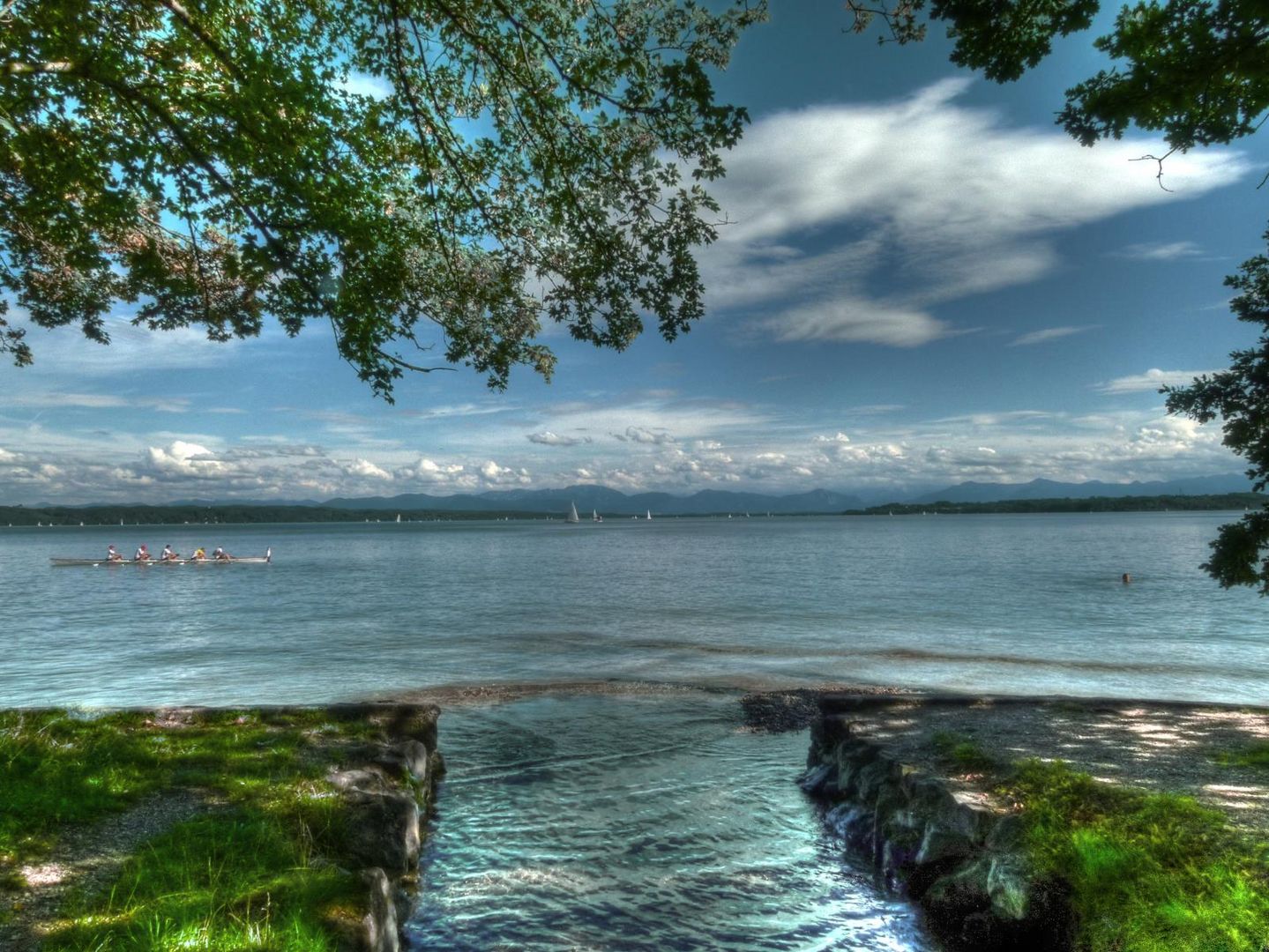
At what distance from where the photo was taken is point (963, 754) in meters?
8.42

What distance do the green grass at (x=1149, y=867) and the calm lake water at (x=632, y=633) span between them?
44.3ft

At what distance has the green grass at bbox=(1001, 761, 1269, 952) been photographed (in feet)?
15.9

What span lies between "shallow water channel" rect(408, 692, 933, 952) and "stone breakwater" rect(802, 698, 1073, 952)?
317mm

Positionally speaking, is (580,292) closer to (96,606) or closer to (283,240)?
(283,240)

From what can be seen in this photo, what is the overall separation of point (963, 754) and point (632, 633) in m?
22.2

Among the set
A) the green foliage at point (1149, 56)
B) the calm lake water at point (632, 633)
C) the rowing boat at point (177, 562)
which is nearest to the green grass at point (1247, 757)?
the green foliage at point (1149, 56)

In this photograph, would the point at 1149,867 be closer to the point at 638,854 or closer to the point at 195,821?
the point at 638,854

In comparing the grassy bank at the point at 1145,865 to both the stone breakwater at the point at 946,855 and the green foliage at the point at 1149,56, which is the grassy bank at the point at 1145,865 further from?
the green foliage at the point at 1149,56

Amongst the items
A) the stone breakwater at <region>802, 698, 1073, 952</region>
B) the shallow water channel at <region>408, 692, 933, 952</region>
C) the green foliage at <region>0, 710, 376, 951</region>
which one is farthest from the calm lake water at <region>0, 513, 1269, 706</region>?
the stone breakwater at <region>802, 698, 1073, 952</region>

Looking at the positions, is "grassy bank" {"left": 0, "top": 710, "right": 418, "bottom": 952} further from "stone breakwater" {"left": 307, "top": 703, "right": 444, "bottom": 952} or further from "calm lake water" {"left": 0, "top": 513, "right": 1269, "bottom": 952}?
"calm lake water" {"left": 0, "top": 513, "right": 1269, "bottom": 952}

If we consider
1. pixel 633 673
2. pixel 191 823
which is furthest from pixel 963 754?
pixel 633 673

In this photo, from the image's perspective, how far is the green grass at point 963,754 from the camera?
810 centimetres

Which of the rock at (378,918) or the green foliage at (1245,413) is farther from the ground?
the green foliage at (1245,413)

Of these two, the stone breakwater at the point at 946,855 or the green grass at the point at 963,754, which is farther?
the green grass at the point at 963,754
